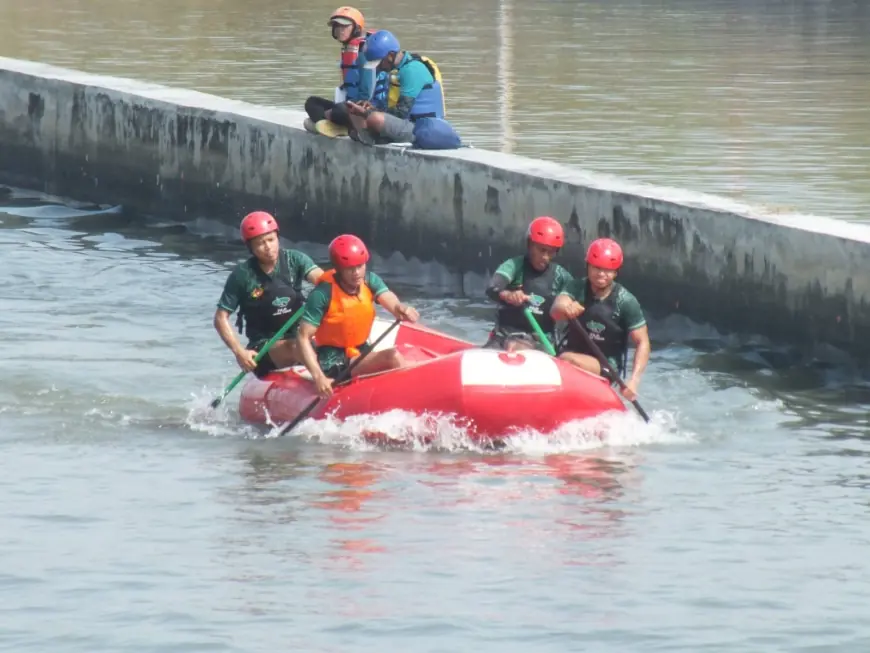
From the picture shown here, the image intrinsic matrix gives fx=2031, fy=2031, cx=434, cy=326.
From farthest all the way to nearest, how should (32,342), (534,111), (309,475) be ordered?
(534,111) < (32,342) < (309,475)

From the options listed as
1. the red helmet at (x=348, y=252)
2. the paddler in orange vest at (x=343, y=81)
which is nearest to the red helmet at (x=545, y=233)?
the red helmet at (x=348, y=252)

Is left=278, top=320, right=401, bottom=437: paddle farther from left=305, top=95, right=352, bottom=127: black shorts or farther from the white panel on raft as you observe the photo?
left=305, top=95, right=352, bottom=127: black shorts

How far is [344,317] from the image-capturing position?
12.5m

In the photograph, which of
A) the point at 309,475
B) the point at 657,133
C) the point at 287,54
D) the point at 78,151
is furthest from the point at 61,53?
the point at 309,475

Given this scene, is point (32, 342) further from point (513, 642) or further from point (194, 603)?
point (513, 642)

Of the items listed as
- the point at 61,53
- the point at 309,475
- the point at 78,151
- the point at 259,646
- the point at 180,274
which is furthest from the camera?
the point at 61,53

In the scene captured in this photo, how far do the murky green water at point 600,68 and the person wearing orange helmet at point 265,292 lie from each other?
6641 mm

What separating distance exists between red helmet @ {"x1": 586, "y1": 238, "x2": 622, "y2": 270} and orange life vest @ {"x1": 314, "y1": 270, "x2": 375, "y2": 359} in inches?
54.9

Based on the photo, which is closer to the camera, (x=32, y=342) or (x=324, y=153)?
(x=32, y=342)

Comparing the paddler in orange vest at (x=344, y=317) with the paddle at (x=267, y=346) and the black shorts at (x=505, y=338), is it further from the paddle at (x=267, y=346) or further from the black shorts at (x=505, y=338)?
the black shorts at (x=505, y=338)

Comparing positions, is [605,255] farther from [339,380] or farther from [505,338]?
[339,380]

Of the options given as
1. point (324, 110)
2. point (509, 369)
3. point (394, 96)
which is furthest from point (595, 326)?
A: point (324, 110)

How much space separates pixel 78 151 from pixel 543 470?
12.4m

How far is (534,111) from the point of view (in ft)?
82.5
